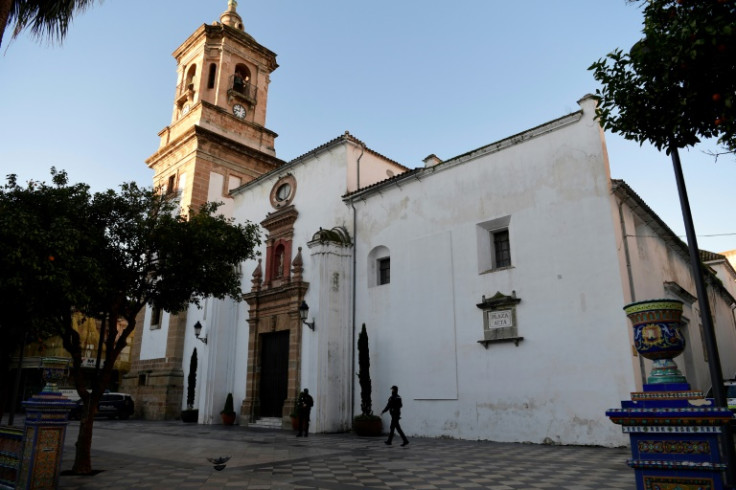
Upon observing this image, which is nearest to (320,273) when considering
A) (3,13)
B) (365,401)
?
(365,401)

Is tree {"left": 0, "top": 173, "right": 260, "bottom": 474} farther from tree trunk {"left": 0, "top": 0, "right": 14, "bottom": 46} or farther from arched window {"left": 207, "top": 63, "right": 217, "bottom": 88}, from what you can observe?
arched window {"left": 207, "top": 63, "right": 217, "bottom": 88}

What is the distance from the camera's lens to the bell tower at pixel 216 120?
24.6 meters

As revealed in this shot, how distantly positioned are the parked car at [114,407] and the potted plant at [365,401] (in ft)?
44.1

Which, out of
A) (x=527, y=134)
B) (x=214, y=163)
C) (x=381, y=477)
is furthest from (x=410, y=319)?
(x=214, y=163)

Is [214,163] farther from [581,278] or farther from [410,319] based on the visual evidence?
[581,278]

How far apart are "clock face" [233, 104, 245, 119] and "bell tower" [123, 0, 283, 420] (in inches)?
2.1

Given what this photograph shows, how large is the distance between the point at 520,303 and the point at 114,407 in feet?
62.7

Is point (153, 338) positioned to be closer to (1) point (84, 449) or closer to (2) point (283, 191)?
(2) point (283, 191)

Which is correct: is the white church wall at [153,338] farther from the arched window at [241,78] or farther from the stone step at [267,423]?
the arched window at [241,78]

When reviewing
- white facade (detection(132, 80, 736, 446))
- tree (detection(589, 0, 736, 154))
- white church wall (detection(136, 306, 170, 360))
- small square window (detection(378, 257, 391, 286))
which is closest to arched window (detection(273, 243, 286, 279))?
white facade (detection(132, 80, 736, 446))

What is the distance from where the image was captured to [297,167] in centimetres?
2031

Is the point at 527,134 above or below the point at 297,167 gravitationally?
below

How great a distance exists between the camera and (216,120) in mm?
25688

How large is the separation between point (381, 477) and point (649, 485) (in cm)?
454
